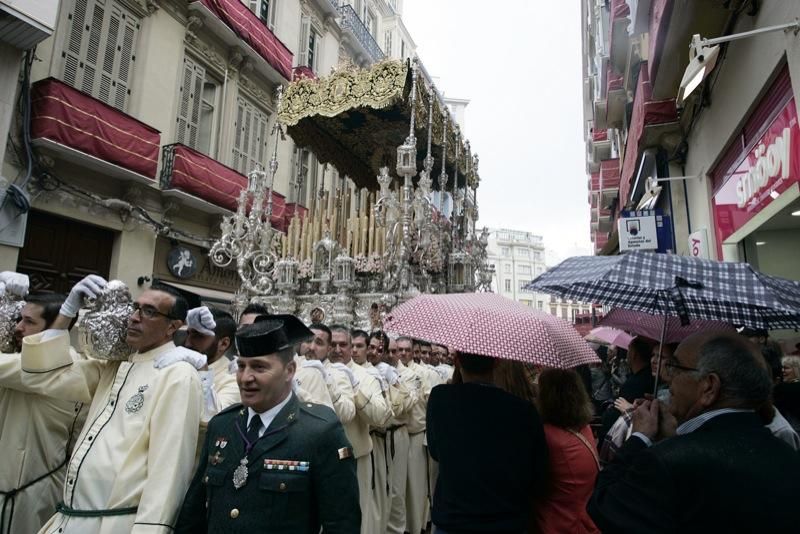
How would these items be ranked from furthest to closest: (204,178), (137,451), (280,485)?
(204,178)
(137,451)
(280,485)

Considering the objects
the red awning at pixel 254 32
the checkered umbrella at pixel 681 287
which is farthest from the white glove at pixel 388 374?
the red awning at pixel 254 32

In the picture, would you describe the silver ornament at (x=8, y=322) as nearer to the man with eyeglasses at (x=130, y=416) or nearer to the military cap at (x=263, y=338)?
the man with eyeglasses at (x=130, y=416)

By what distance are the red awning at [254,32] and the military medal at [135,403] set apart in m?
12.6

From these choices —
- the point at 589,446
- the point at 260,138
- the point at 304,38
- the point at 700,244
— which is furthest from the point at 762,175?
the point at 304,38

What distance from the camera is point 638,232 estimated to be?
25.5ft

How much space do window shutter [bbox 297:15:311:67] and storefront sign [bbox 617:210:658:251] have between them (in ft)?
42.7

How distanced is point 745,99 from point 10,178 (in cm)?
1135

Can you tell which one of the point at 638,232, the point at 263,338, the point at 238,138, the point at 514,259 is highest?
the point at 514,259

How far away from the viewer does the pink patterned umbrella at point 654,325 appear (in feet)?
12.6

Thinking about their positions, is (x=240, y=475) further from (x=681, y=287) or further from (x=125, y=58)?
(x=125, y=58)

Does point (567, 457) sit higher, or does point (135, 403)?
point (135, 403)

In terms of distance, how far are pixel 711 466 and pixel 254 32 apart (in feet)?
49.0

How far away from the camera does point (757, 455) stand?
1.63m

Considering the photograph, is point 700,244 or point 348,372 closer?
point 348,372
